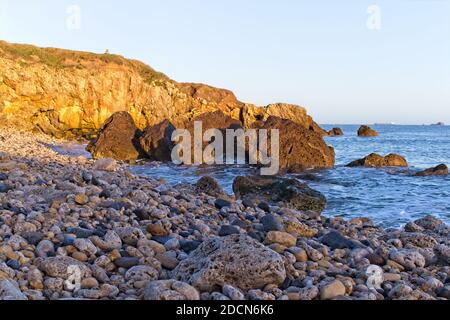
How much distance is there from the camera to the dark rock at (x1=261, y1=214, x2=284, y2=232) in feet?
20.4

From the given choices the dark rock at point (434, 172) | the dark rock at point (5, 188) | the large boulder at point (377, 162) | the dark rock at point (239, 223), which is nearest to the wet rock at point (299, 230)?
the dark rock at point (239, 223)

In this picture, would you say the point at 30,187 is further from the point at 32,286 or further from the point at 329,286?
the point at 329,286

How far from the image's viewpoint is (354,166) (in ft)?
77.3

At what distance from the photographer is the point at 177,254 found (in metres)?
4.86

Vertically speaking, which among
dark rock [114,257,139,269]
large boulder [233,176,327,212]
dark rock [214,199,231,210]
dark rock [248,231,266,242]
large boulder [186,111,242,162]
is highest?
large boulder [186,111,242,162]

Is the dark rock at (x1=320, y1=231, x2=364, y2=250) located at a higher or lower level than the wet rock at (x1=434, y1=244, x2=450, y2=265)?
higher

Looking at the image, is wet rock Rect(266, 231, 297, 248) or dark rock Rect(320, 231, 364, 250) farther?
dark rock Rect(320, 231, 364, 250)

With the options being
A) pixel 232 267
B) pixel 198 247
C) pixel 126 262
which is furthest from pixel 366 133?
pixel 232 267

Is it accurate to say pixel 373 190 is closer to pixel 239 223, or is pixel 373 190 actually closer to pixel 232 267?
pixel 239 223

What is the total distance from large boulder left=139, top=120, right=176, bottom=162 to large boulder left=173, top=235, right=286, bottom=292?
20.1 meters

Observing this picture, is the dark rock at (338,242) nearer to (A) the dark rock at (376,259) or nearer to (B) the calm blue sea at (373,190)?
(A) the dark rock at (376,259)

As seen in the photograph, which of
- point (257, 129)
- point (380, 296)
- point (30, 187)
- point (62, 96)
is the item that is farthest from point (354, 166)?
point (62, 96)

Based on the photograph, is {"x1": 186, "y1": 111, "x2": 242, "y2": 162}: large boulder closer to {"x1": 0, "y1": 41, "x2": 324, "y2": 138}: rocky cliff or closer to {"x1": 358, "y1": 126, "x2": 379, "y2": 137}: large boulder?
{"x1": 0, "y1": 41, "x2": 324, "y2": 138}: rocky cliff

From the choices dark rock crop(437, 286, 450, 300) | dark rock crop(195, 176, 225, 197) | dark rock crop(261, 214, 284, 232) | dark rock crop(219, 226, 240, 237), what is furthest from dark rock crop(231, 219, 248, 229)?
dark rock crop(195, 176, 225, 197)
